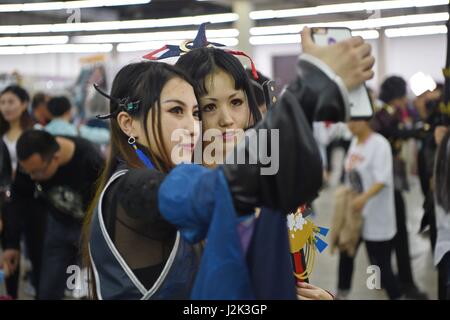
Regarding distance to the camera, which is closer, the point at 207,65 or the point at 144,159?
the point at 144,159

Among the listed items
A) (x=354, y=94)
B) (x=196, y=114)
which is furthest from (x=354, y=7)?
(x=354, y=94)

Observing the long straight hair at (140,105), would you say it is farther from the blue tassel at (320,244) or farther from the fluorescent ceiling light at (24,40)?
the fluorescent ceiling light at (24,40)

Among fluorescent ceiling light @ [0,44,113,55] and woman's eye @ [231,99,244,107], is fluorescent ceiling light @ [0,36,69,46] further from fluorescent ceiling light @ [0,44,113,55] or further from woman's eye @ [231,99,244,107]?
woman's eye @ [231,99,244,107]

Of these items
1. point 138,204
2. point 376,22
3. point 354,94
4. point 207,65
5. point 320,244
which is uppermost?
point 376,22

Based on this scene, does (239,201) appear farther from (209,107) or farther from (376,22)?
(376,22)

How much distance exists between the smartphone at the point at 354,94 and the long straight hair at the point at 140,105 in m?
0.36

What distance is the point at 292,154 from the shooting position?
83 cm

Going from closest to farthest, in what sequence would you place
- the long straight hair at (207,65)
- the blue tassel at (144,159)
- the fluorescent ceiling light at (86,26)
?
the blue tassel at (144,159), the long straight hair at (207,65), the fluorescent ceiling light at (86,26)

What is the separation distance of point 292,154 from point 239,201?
0.10m

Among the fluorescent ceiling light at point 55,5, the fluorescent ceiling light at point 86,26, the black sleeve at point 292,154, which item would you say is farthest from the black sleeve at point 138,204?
the fluorescent ceiling light at point 55,5

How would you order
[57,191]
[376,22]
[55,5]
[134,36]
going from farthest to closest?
[57,191]
[134,36]
[55,5]
[376,22]

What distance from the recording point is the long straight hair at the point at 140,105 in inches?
46.3

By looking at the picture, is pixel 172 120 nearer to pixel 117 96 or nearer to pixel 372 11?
pixel 117 96
